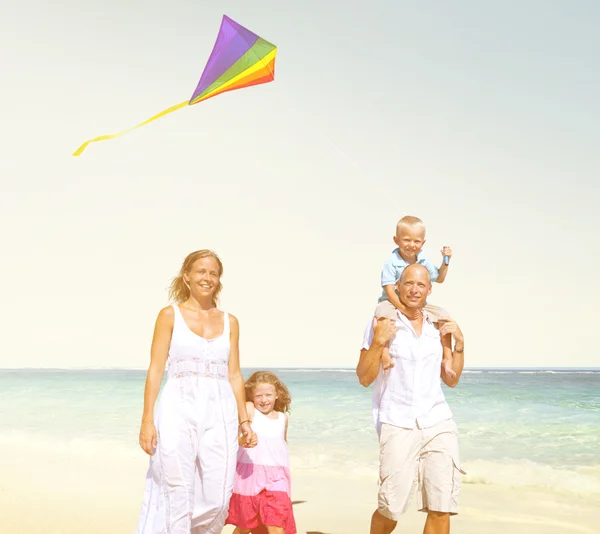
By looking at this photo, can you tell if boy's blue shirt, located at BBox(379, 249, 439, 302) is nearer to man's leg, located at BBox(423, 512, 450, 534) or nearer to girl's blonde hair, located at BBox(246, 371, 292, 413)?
girl's blonde hair, located at BBox(246, 371, 292, 413)

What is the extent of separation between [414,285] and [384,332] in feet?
1.15

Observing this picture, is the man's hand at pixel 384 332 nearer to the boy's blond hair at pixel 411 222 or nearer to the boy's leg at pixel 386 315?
the boy's leg at pixel 386 315

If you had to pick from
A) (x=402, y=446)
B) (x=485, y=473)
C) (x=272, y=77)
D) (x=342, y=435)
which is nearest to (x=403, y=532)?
(x=402, y=446)

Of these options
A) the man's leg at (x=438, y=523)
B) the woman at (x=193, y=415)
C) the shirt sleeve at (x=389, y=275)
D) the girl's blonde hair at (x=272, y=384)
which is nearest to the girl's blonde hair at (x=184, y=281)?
the woman at (x=193, y=415)

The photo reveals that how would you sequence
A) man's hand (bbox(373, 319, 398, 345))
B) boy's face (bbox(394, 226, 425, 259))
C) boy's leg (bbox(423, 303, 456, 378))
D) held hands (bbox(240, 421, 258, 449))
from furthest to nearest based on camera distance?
1. boy's face (bbox(394, 226, 425, 259))
2. boy's leg (bbox(423, 303, 456, 378))
3. held hands (bbox(240, 421, 258, 449))
4. man's hand (bbox(373, 319, 398, 345))

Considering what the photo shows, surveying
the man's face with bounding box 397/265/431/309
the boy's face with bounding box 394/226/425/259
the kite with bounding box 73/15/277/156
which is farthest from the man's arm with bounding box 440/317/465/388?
the kite with bounding box 73/15/277/156

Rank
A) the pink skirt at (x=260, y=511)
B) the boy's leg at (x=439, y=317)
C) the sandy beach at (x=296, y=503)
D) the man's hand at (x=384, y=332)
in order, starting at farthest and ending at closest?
the sandy beach at (x=296, y=503), the pink skirt at (x=260, y=511), the boy's leg at (x=439, y=317), the man's hand at (x=384, y=332)

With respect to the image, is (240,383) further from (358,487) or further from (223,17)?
(358,487)

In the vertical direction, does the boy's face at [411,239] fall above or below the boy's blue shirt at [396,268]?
above

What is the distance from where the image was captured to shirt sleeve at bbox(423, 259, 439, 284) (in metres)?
4.91

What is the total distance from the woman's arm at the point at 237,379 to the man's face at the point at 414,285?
97 centimetres

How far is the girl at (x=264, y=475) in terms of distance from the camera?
5.03 metres

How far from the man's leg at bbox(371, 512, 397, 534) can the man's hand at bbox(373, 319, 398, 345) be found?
94 cm

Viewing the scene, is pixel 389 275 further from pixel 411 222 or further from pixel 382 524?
pixel 382 524
